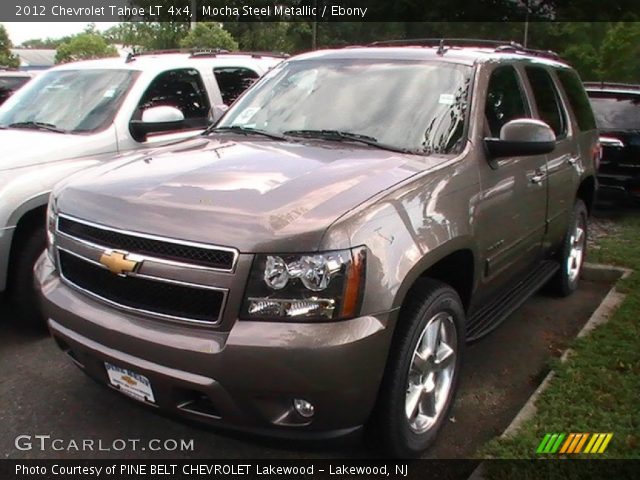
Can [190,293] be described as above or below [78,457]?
above

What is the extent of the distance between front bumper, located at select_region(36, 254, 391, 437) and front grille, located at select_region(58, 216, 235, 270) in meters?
0.26

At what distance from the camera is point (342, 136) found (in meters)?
3.42

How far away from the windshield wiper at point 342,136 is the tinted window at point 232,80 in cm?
269

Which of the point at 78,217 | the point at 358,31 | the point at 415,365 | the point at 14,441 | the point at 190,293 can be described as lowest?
the point at 14,441

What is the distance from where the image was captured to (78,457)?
2967 mm

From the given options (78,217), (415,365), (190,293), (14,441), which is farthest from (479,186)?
(14,441)

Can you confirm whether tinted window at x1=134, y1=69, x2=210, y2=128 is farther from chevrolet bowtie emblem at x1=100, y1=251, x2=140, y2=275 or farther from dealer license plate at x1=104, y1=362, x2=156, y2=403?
dealer license plate at x1=104, y1=362, x2=156, y2=403

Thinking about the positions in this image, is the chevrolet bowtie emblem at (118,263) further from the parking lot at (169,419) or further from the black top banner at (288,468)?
the black top banner at (288,468)

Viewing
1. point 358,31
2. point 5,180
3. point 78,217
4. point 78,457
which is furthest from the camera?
point 358,31

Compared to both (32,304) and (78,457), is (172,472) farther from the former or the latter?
(32,304)

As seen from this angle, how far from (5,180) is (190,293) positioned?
7.42 feet

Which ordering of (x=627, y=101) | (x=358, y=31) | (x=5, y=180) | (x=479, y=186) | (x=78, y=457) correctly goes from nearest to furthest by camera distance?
1. (x=78, y=457)
2. (x=479, y=186)
3. (x=5, y=180)
4. (x=627, y=101)
5. (x=358, y=31)

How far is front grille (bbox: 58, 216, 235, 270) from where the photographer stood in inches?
92.0

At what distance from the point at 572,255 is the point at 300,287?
353 cm
